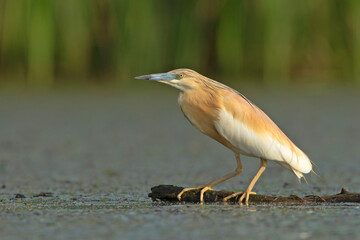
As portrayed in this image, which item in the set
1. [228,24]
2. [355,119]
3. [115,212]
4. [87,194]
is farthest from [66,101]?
[115,212]

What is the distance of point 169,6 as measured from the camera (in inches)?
424

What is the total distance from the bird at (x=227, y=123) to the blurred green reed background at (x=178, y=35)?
19.9ft

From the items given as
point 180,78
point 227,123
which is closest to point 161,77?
point 180,78

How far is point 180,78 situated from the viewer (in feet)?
13.9

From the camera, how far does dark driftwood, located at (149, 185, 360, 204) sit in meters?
4.18

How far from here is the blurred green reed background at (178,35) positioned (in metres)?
10.2

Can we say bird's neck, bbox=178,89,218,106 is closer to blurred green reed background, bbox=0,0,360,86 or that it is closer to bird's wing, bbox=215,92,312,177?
bird's wing, bbox=215,92,312,177

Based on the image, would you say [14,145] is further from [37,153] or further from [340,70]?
[340,70]

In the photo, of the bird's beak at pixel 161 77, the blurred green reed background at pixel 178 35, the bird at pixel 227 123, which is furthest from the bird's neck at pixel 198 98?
the blurred green reed background at pixel 178 35

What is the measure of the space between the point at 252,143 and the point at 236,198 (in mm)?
356

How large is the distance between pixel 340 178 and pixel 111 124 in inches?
164

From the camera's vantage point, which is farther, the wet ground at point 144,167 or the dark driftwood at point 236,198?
the dark driftwood at point 236,198

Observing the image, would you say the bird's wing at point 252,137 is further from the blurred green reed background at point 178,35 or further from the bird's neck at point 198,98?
the blurred green reed background at point 178,35

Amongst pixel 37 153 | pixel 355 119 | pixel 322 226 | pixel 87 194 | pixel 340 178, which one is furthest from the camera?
pixel 355 119
